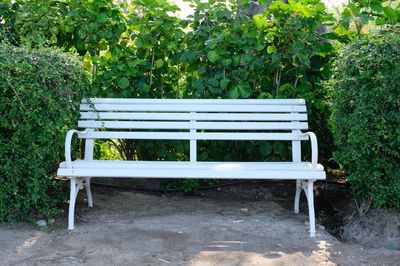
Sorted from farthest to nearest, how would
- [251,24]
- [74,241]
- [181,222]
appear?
[251,24]
[181,222]
[74,241]

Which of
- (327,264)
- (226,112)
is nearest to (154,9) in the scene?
(226,112)

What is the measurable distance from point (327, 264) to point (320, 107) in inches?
69.8

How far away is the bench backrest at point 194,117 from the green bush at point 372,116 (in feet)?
2.19

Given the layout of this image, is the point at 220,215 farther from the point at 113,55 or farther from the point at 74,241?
the point at 113,55

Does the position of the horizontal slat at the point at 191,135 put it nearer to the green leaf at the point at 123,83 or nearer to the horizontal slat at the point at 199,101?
the horizontal slat at the point at 199,101

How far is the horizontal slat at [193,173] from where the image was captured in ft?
13.6

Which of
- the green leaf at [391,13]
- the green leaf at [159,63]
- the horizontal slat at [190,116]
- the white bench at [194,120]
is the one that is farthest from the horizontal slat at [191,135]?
the green leaf at [391,13]

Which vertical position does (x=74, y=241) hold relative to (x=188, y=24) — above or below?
below

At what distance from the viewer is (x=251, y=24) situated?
5051 millimetres

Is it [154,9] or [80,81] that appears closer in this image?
[80,81]

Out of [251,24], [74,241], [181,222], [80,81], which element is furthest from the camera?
[251,24]

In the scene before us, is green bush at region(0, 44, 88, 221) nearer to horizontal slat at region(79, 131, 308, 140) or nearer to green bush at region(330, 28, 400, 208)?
horizontal slat at region(79, 131, 308, 140)

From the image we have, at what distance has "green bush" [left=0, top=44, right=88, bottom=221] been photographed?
4.06m

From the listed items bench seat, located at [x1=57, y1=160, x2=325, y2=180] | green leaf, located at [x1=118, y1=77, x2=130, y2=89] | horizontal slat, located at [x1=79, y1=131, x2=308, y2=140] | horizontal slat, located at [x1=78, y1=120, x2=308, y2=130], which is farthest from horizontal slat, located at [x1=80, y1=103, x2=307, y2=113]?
bench seat, located at [x1=57, y1=160, x2=325, y2=180]
